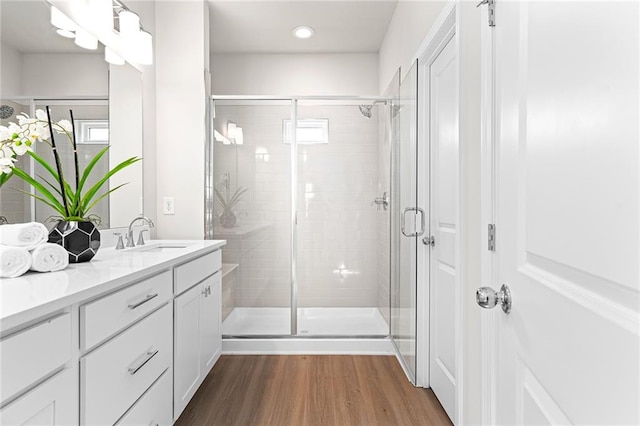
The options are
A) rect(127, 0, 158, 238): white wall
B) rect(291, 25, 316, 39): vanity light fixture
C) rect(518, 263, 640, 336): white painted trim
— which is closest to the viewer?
rect(518, 263, 640, 336): white painted trim

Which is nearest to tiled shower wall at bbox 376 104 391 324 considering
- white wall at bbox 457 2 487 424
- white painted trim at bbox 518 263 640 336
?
white wall at bbox 457 2 487 424

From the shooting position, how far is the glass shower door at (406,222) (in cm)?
241

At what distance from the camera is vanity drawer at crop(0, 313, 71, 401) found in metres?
0.86

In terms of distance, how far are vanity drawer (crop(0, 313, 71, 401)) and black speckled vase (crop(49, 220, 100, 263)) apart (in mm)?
664

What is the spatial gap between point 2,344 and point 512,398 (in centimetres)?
116

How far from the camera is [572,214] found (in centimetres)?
68

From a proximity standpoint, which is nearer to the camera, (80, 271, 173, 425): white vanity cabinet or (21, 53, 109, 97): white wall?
(80, 271, 173, 425): white vanity cabinet

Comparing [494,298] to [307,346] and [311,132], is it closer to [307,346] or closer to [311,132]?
[307,346]

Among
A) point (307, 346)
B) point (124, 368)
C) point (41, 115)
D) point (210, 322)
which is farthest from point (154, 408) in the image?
point (307, 346)

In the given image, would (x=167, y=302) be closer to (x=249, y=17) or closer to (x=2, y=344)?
(x=2, y=344)

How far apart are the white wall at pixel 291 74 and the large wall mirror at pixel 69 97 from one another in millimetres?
1557

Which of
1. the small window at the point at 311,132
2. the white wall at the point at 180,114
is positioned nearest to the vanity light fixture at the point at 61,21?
the white wall at the point at 180,114

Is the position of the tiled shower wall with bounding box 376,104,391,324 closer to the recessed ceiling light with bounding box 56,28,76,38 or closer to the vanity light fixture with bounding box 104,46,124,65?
the vanity light fixture with bounding box 104,46,124,65

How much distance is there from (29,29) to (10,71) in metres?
0.26
